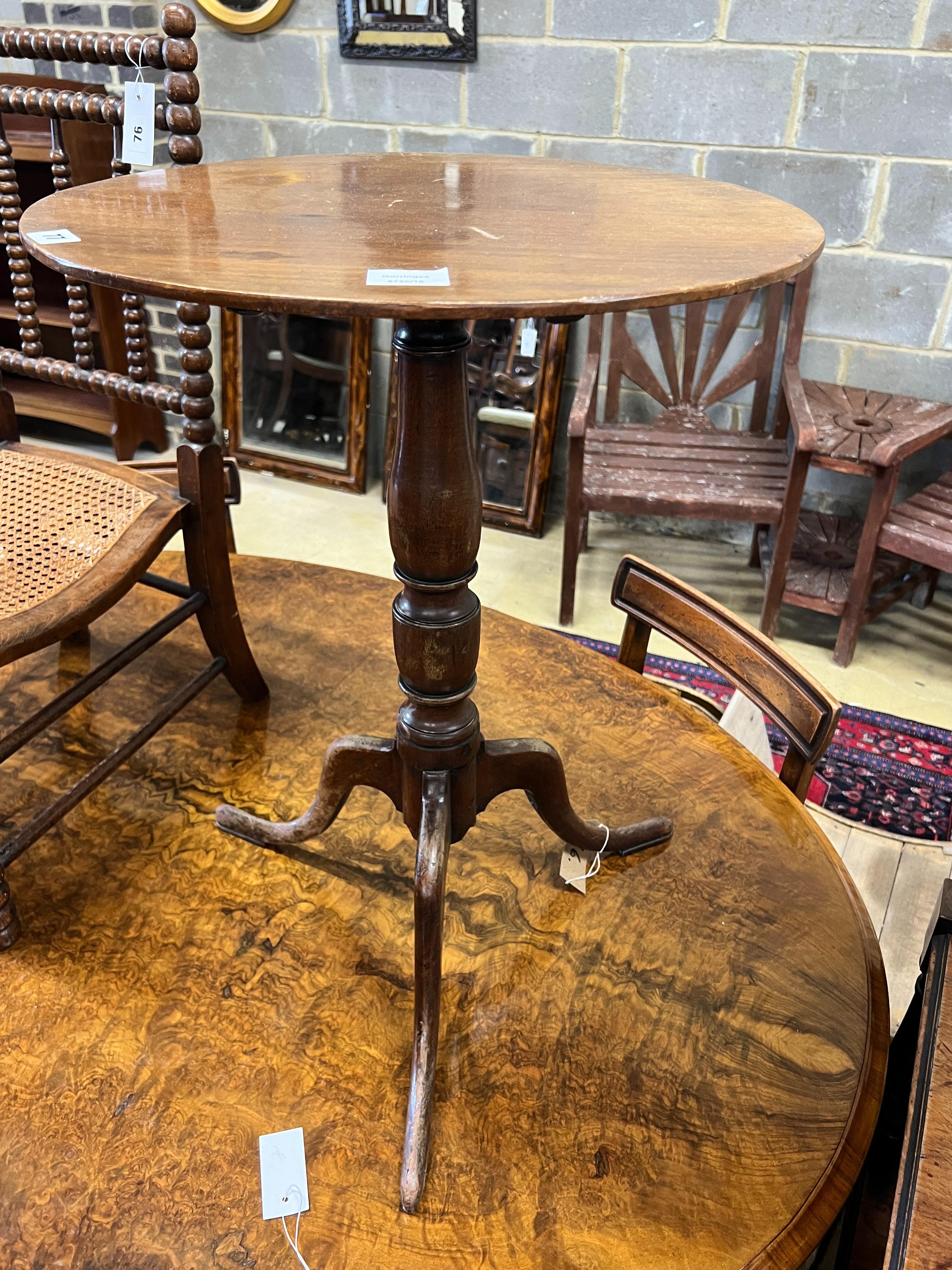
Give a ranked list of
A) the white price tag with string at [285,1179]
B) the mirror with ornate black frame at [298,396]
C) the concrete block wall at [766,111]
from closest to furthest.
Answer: the white price tag with string at [285,1179], the concrete block wall at [766,111], the mirror with ornate black frame at [298,396]

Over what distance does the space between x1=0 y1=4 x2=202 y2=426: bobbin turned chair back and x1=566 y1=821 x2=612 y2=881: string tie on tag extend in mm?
768

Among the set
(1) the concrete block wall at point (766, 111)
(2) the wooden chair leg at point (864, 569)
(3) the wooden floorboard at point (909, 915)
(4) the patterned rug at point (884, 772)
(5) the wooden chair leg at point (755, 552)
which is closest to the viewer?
(3) the wooden floorboard at point (909, 915)

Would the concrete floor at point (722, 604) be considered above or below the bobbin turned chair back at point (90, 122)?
below

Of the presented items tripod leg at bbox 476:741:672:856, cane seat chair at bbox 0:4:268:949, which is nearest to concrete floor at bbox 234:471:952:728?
cane seat chair at bbox 0:4:268:949

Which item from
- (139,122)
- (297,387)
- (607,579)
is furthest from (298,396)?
(139,122)

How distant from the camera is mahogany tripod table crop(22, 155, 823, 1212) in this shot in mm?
678

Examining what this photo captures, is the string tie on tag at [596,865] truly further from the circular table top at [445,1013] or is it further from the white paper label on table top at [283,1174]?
the white paper label on table top at [283,1174]

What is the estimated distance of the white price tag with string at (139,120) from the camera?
1239 mm

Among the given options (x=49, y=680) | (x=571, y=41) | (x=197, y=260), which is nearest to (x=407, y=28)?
(x=571, y=41)

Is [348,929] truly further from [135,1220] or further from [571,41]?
[571,41]

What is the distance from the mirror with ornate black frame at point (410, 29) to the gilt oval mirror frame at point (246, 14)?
21 centimetres

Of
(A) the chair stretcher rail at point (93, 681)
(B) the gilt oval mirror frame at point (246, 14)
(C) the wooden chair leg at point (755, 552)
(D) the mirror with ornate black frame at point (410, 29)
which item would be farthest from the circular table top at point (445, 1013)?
(B) the gilt oval mirror frame at point (246, 14)

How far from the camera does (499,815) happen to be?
1208 millimetres

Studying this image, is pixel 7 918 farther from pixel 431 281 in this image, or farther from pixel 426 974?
pixel 431 281
